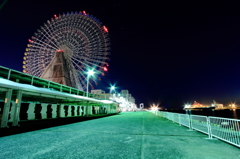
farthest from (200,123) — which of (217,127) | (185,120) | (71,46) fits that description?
(71,46)

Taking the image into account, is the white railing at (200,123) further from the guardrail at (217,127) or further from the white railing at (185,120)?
the white railing at (185,120)

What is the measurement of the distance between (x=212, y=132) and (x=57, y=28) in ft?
116

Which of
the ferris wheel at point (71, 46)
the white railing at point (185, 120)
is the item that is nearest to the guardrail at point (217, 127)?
the white railing at point (185, 120)

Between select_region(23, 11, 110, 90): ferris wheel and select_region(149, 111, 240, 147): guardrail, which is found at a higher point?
select_region(23, 11, 110, 90): ferris wheel

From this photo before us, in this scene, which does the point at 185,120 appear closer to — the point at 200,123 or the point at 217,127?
the point at 200,123

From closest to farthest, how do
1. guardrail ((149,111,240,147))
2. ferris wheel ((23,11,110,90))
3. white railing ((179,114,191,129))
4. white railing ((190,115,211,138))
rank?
guardrail ((149,111,240,147)), white railing ((190,115,211,138)), white railing ((179,114,191,129)), ferris wheel ((23,11,110,90))

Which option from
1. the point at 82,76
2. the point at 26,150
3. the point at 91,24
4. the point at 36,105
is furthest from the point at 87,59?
the point at 26,150

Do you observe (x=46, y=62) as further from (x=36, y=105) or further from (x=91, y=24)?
(x=36, y=105)

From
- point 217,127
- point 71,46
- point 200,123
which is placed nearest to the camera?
point 217,127

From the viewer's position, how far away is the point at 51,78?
28.4 meters

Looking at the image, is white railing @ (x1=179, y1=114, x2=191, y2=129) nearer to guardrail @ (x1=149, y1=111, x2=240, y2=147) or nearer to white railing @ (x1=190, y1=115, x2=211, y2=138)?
guardrail @ (x1=149, y1=111, x2=240, y2=147)

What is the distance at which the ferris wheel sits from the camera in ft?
99.5

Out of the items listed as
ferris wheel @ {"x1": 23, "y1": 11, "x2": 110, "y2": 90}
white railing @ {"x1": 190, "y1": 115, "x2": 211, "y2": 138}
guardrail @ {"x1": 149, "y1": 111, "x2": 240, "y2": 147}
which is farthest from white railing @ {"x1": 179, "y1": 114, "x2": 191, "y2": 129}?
ferris wheel @ {"x1": 23, "y1": 11, "x2": 110, "y2": 90}

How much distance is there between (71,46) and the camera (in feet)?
105
